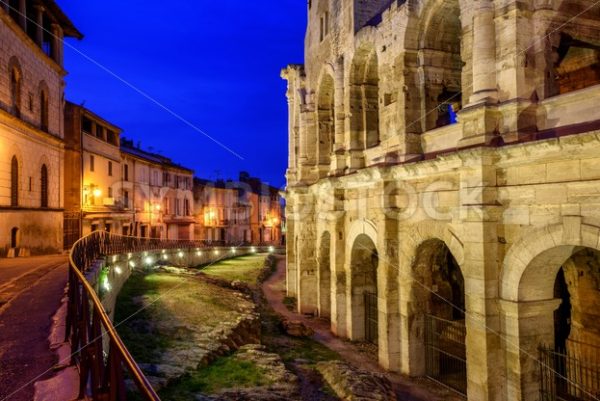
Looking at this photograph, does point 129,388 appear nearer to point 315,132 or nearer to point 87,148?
point 315,132

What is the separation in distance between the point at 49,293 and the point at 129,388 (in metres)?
2.96

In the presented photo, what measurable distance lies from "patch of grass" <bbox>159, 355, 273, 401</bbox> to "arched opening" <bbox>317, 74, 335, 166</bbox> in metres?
11.1

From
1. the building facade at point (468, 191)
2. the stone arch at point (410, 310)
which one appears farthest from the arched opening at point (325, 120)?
the stone arch at point (410, 310)

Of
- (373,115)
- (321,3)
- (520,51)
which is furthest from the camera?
(321,3)

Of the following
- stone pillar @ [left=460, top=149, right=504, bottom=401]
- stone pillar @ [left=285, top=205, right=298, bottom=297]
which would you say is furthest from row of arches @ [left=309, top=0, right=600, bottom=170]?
stone pillar @ [left=285, top=205, right=298, bottom=297]

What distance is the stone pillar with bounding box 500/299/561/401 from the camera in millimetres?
9398

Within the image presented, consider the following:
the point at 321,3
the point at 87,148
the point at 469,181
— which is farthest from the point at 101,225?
the point at 469,181

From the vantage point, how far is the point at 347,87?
1744cm

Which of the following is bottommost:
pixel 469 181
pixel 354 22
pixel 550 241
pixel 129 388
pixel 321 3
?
pixel 129 388

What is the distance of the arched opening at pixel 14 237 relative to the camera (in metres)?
Answer: 17.7

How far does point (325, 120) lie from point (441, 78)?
856 centimetres

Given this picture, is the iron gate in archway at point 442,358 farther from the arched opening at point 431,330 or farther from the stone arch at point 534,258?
the stone arch at point 534,258

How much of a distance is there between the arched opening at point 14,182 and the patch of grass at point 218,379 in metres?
11.8

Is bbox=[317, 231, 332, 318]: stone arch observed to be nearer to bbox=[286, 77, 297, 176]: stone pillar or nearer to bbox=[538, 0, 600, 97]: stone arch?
bbox=[286, 77, 297, 176]: stone pillar
